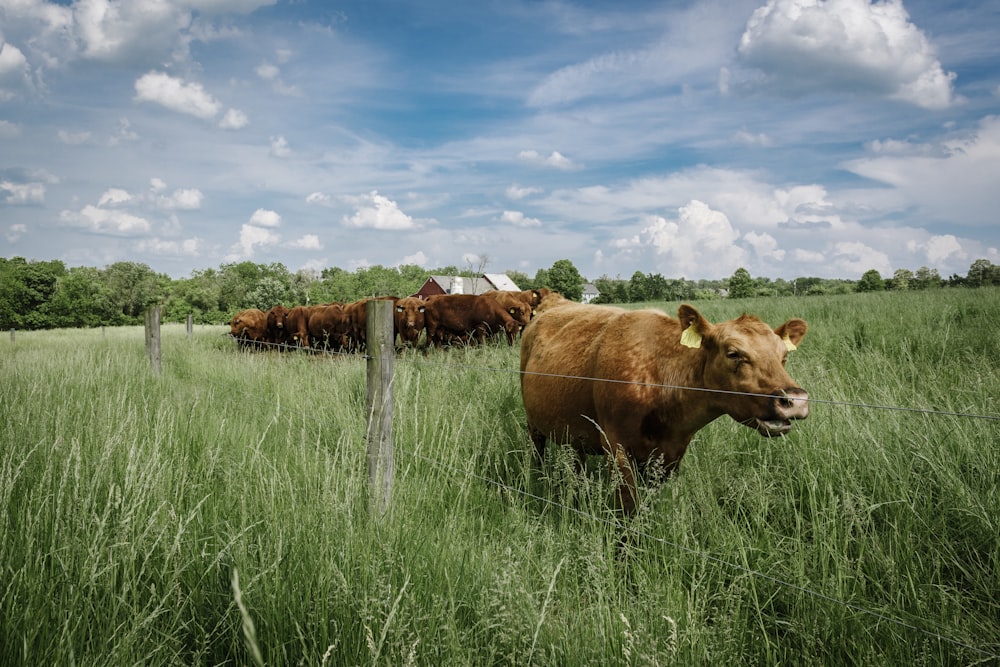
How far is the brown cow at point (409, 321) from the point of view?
632 inches

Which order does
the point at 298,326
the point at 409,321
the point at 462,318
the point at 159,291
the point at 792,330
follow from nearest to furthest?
the point at 792,330, the point at 409,321, the point at 462,318, the point at 298,326, the point at 159,291

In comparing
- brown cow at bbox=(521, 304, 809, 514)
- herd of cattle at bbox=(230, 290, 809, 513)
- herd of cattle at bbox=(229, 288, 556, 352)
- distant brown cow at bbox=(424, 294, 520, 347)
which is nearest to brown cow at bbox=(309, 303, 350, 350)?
herd of cattle at bbox=(229, 288, 556, 352)

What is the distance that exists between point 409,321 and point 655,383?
13.2m

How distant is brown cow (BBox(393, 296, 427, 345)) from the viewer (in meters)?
16.0

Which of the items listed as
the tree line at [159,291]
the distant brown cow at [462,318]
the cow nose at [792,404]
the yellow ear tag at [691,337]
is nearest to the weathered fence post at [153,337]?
the distant brown cow at [462,318]

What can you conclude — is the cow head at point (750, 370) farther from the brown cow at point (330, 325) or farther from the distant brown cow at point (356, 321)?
the brown cow at point (330, 325)

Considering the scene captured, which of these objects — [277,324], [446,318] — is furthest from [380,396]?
[277,324]

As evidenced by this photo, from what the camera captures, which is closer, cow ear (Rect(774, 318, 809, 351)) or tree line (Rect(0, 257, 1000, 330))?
cow ear (Rect(774, 318, 809, 351))

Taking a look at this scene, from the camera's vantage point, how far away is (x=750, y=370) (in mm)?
2842

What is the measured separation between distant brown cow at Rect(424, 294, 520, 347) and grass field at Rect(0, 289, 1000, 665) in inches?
430

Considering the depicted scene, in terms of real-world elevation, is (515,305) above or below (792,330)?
above

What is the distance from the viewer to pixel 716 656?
206cm

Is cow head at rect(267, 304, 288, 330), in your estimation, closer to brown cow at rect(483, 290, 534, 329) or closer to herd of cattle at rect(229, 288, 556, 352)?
herd of cattle at rect(229, 288, 556, 352)

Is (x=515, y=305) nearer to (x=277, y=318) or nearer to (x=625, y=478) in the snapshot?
(x=277, y=318)
